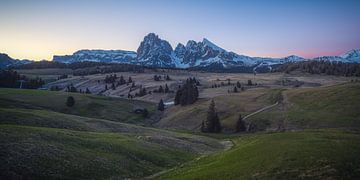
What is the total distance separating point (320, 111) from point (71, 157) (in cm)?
9560

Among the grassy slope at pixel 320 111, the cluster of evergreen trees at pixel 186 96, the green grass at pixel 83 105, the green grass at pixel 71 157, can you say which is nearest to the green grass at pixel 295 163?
the green grass at pixel 71 157

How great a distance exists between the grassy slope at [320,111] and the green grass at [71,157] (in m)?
60.9

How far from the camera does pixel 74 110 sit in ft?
465

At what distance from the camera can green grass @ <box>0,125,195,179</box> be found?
38.9 meters

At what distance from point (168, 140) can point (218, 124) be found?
49.4 meters

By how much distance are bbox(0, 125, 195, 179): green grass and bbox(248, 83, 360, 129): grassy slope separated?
6092 cm

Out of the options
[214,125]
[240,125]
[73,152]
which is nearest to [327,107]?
[240,125]

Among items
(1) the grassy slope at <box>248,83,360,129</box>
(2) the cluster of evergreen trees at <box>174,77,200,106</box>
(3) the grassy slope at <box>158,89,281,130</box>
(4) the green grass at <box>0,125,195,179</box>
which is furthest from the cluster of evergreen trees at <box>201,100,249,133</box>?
(4) the green grass at <box>0,125,195,179</box>

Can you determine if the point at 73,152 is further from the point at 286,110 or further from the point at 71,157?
the point at 286,110

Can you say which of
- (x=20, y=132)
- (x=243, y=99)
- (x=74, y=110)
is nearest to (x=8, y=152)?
(x=20, y=132)

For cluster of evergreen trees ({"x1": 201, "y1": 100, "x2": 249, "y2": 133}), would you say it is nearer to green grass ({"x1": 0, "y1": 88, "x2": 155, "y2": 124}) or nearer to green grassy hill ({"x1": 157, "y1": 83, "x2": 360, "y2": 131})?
green grassy hill ({"x1": 157, "y1": 83, "x2": 360, "y2": 131})

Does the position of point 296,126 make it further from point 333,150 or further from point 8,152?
point 8,152

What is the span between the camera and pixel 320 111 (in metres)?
117

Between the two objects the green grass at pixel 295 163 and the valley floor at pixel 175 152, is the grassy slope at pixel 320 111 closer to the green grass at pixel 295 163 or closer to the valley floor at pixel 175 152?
the valley floor at pixel 175 152
